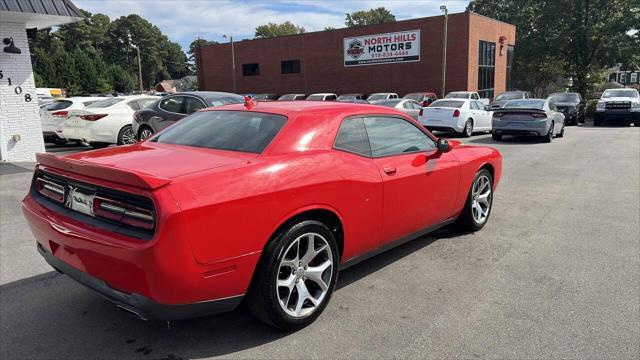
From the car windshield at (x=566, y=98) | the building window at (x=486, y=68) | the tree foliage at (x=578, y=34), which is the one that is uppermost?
the tree foliage at (x=578, y=34)

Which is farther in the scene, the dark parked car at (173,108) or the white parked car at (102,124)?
the white parked car at (102,124)

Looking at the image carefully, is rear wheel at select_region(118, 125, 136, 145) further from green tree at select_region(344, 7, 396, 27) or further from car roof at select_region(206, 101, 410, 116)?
green tree at select_region(344, 7, 396, 27)

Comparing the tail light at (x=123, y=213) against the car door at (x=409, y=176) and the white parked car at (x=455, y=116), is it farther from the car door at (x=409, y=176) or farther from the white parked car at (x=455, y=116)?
the white parked car at (x=455, y=116)

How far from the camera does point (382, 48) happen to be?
1345 inches

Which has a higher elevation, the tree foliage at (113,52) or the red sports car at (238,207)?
the tree foliage at (113,52)

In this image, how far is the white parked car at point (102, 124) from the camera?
493 inches

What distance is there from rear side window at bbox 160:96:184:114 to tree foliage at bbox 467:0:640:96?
38.4 metres

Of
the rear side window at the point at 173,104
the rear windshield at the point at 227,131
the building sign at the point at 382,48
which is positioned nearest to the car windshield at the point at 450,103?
the rear side window at the point at 173,104

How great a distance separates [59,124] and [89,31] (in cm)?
9721

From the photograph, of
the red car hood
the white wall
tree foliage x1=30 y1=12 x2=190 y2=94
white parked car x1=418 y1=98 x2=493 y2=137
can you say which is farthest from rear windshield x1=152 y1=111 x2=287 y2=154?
tree foliage x1=30 y1=12 x2=190 y2=94

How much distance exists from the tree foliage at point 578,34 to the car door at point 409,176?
134ft

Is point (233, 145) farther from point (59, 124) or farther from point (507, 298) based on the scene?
point (59, 124)

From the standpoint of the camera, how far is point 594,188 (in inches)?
315

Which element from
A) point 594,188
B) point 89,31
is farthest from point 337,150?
point 89,31
